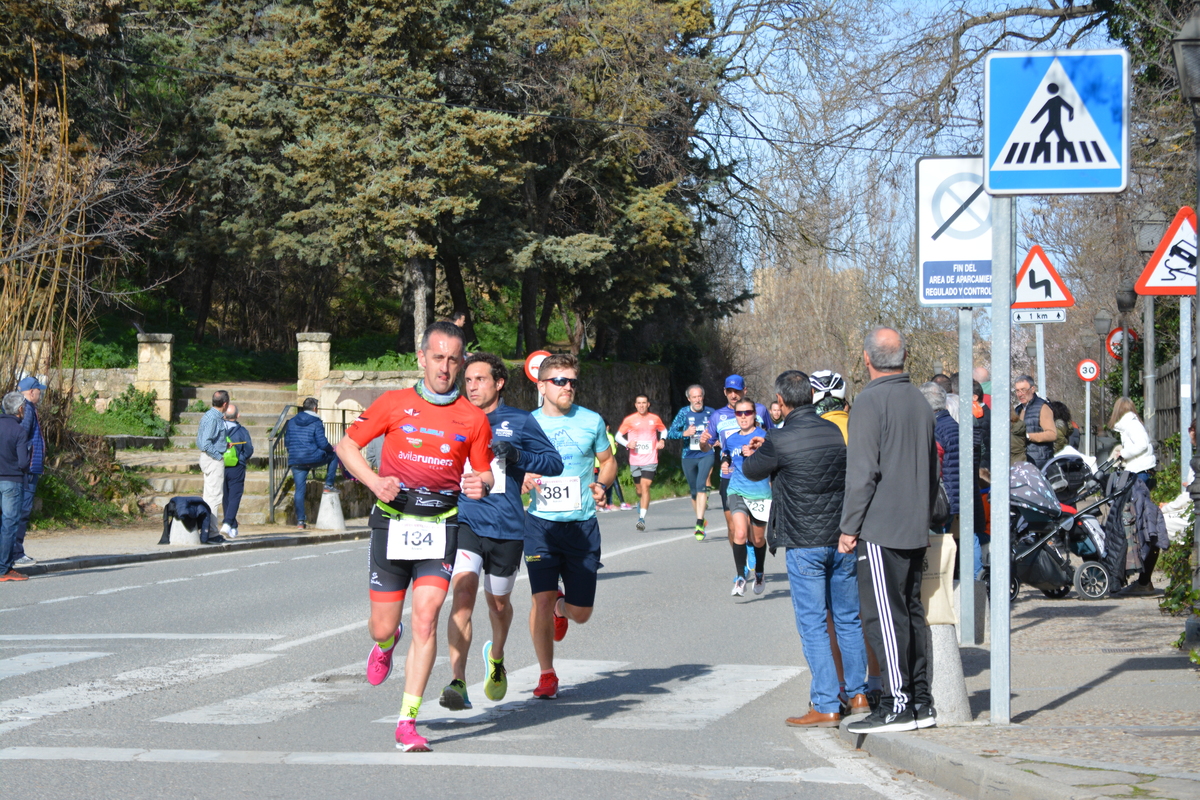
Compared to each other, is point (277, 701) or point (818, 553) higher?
point (818, 553)

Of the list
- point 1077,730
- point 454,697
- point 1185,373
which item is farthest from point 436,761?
point 1185,373

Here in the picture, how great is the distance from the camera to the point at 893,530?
6.70 metres

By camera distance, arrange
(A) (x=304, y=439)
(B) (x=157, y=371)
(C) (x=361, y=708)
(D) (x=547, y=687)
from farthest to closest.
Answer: (B) (x=157, y=371)
(A) (x=304, y=439)
(D) (x=547, y=687)
(C) (x=361, y=708)

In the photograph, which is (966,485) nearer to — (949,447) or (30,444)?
(949,447)

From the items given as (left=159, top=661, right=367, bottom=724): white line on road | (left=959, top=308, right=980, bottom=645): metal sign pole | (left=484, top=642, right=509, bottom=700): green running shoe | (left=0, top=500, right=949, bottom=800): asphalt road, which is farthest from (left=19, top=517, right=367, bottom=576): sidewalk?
(left=959, top=308, right=980, bottom=645): metal sign pole

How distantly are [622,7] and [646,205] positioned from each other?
193 inches

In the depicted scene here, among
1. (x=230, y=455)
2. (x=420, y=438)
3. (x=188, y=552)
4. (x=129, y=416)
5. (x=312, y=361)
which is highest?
(x=312, y=361)

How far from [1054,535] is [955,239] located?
4065 millimetres

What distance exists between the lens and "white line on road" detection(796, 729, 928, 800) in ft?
19.2

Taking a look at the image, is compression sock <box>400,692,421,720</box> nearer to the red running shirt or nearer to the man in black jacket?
the red running shirt

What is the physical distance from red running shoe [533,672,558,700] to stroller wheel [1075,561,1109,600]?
6.66 meters

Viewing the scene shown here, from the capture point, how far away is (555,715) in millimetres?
7633

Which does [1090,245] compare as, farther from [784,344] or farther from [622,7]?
[784,344]

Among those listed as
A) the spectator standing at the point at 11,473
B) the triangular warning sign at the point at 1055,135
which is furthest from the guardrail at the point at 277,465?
the triangular warning sign at the point at 1055,135
